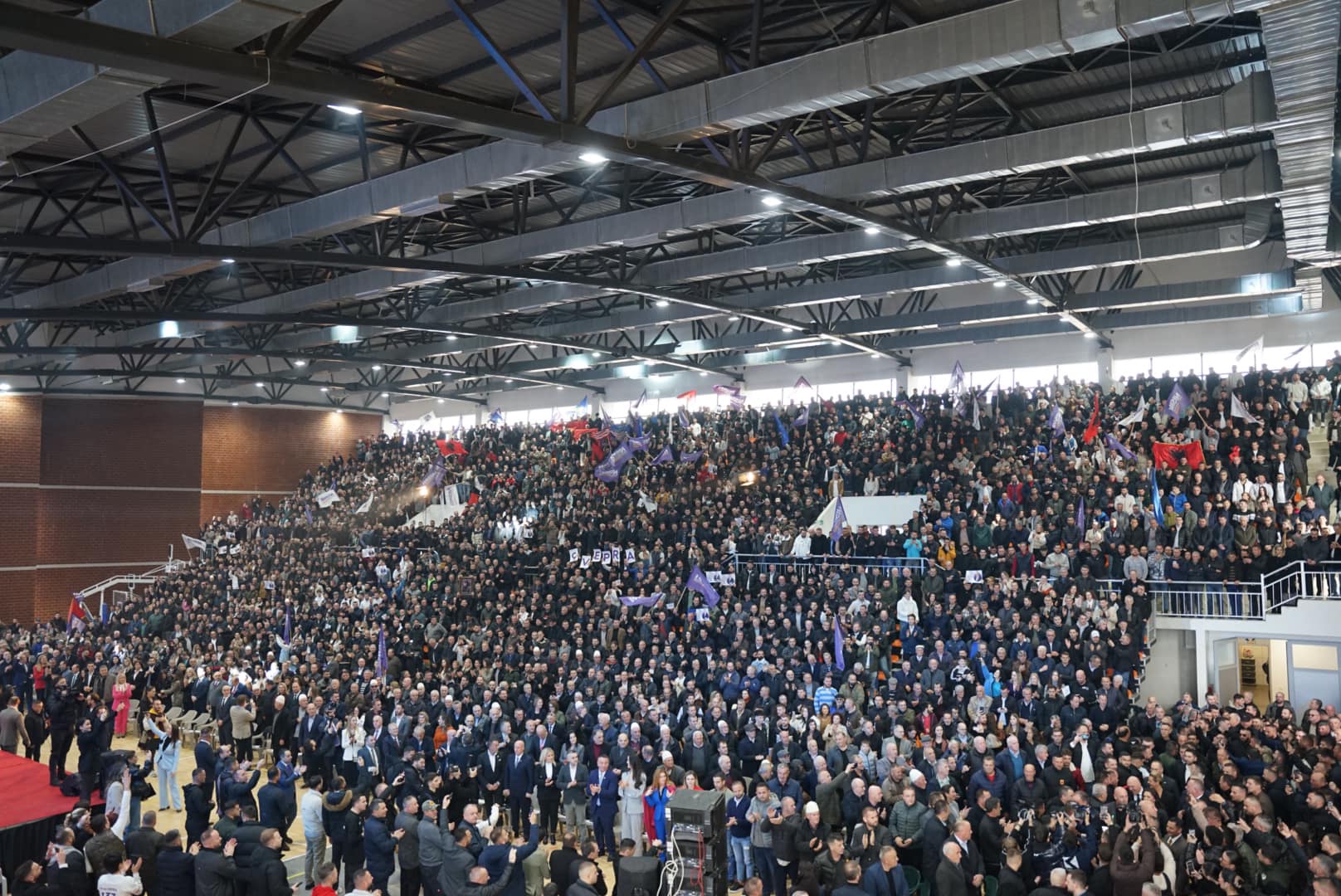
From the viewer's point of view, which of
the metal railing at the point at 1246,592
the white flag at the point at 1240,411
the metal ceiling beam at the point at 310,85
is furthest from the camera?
the white flag at the point at 1240,411

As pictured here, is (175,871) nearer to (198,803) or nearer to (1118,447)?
(198,803)

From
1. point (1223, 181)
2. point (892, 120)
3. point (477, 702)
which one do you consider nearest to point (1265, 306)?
point (1223, 181)

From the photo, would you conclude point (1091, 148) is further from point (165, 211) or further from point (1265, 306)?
point (165, 211)

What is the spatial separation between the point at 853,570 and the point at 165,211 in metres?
16.3

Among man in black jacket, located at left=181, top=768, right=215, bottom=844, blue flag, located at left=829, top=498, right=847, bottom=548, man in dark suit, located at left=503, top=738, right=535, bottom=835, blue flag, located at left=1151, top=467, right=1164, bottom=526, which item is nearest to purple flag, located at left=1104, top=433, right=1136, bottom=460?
blue flag, located at left=1151, top=467, right=1164, bottom=526

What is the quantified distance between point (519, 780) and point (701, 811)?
16.9 feet

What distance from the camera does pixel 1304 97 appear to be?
11.5 meters

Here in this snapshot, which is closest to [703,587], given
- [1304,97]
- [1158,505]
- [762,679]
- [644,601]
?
[644,601]

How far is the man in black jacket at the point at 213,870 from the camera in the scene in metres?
10.7

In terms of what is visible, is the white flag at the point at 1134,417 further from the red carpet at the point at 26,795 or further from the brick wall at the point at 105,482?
the brick wall at the point at 105,482

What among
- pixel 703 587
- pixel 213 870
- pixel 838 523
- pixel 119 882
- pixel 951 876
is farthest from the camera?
pixel 838 523

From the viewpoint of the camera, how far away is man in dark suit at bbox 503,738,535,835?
599 inches

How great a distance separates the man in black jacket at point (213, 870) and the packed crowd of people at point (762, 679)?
51 millimetres

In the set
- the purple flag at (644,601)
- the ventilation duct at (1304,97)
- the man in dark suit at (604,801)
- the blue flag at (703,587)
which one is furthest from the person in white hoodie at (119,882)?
the ventilation duct at (1304,97)
